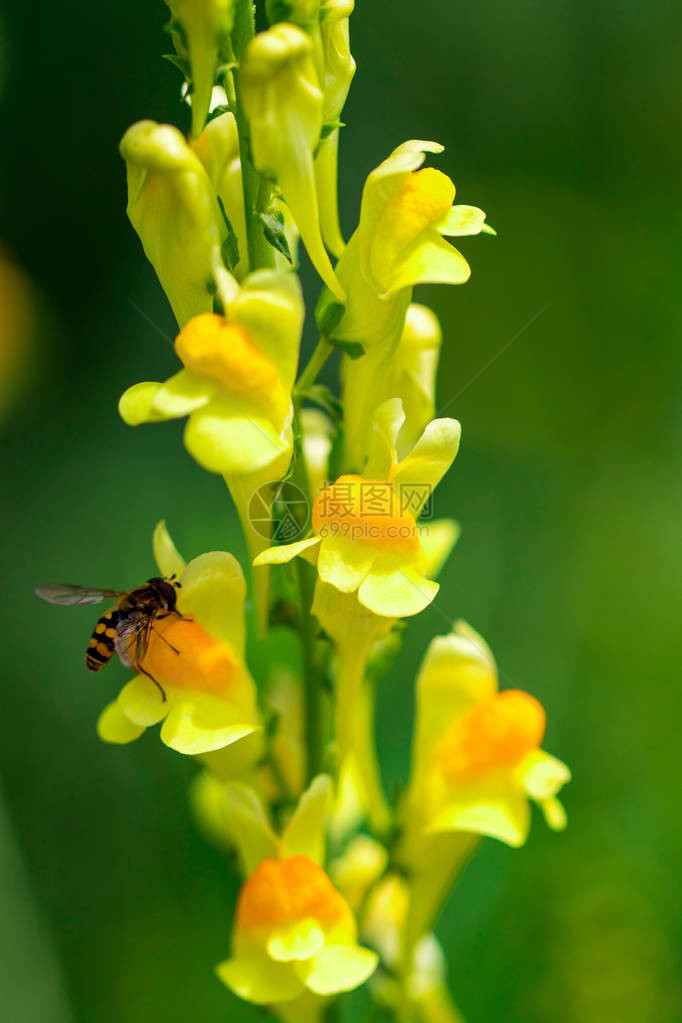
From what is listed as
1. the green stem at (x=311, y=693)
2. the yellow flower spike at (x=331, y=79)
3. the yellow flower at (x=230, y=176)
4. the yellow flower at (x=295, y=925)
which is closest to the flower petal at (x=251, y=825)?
the yellow flower at (x=295, y=925)

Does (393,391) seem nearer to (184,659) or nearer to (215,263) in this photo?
(215,263)

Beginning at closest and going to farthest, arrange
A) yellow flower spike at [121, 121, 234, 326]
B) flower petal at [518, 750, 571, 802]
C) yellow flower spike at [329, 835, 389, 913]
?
1. yellow flower spike at [121, 121, 234, 326]
2. flower petal at [518, 750, 571, 802]
3. yellow flower spike at [329, 835, 389, 913]

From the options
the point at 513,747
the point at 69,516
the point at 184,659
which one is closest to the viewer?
the point at 184,659

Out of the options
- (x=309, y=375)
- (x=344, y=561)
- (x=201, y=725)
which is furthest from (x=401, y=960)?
(x=309, y=375)

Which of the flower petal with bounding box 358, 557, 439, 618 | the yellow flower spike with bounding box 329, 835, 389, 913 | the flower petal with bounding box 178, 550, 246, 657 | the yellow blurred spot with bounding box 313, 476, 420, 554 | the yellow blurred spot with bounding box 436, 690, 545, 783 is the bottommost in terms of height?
the yellow flower spike with bounding box 329, 835, 389, 913

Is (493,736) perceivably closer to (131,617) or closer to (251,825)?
(251,825)

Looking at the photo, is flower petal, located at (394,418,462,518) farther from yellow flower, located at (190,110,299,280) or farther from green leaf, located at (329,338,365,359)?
yellow flower, located at (190,110,299,280)

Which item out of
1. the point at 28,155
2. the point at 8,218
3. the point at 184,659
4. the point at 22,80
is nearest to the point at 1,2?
the point at 22,80

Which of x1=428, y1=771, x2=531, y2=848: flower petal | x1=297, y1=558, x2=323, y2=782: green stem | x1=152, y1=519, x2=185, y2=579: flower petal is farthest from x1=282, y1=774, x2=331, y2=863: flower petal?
x1=152, y1=519, x2=185, y2=579: flower petal
